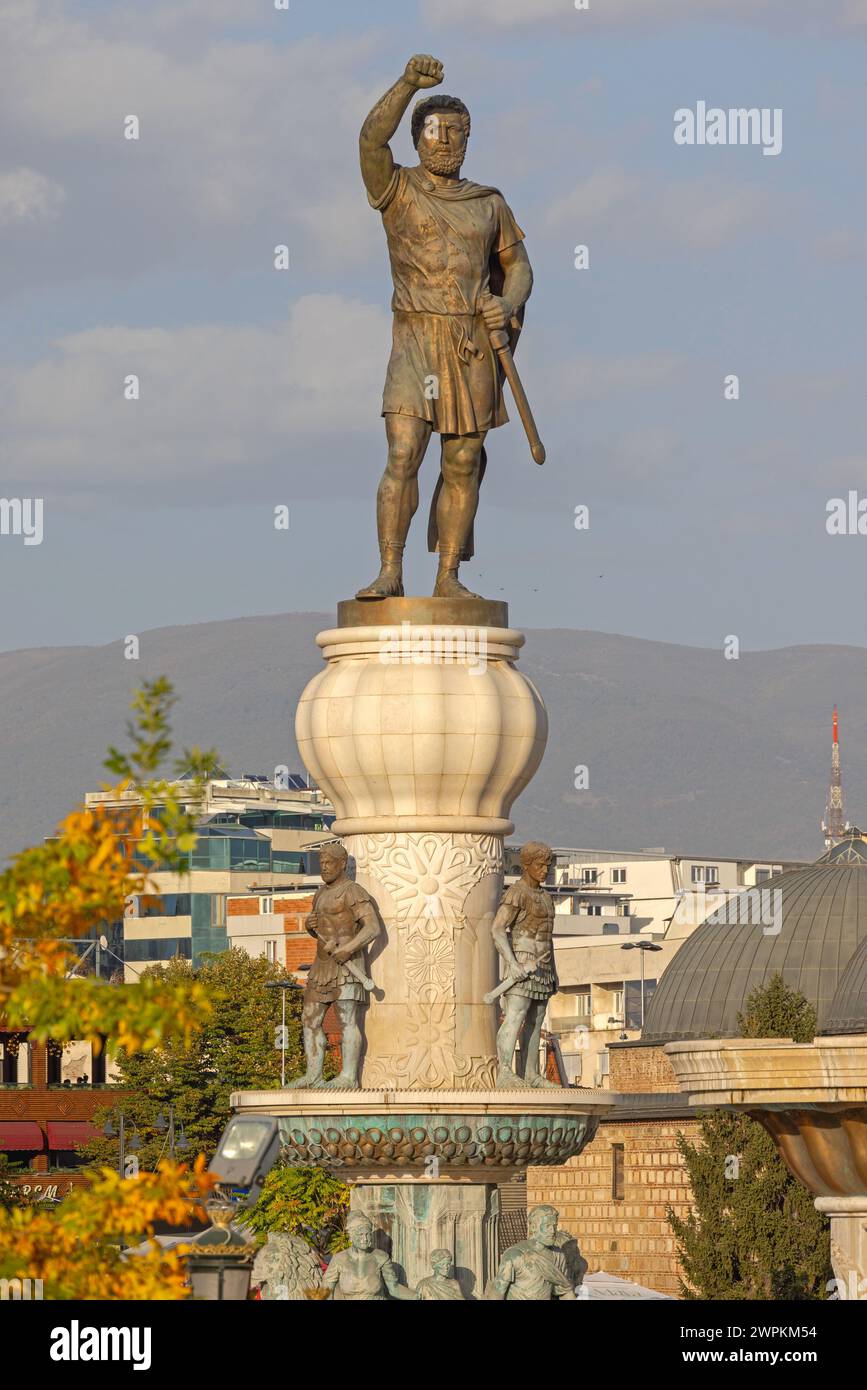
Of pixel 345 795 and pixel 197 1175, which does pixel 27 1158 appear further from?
pixel 197 1175

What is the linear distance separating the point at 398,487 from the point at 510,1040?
472cm

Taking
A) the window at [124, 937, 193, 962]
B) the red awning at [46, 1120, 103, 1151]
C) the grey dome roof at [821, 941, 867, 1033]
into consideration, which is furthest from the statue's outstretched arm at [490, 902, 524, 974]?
the window at [124, 937, 193, 962]

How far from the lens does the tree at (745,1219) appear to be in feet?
224

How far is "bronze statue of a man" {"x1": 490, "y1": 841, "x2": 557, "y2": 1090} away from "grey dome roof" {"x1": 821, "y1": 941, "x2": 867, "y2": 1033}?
185 feet

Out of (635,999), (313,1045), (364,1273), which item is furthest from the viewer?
(635,999)

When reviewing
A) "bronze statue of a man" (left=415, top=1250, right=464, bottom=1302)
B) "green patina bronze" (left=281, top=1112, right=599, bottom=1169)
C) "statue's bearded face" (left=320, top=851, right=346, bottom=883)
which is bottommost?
"bronze statue of a man" (left=415, top=1250, right=464, bottom=1302)

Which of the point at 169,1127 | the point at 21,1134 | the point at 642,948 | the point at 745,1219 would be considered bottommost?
the point at 745,1219

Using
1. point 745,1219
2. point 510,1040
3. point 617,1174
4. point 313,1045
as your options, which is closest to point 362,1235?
point 313,1045

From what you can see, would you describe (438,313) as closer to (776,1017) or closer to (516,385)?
(516,385)

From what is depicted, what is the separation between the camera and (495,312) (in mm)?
28047

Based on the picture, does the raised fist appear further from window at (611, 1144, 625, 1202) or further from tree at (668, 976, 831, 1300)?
window at (611, 1144, 625, 1202)

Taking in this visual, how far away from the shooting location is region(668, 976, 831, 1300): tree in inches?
2689

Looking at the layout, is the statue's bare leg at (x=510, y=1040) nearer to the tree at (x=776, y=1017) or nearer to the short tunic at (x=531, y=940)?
the short tunic at (x=531, y=940)
